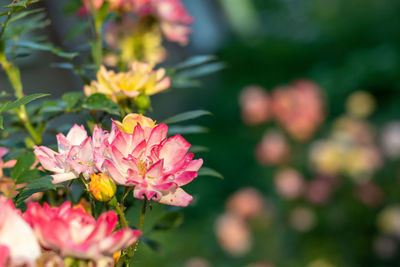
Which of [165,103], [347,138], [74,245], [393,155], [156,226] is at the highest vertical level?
[74,245]

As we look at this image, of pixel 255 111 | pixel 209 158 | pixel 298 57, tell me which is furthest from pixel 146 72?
pixel 298 57

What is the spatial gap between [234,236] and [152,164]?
5.68 ft

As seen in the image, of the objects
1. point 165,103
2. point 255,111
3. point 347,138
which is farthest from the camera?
point 165,103

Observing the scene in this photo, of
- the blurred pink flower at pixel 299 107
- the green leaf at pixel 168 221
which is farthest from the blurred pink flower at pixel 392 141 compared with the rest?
the green leaf at pixel 168 221

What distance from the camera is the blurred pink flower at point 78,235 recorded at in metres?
0.35

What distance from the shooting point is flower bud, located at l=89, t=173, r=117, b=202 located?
411 millimetres

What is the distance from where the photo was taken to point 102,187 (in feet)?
1.35

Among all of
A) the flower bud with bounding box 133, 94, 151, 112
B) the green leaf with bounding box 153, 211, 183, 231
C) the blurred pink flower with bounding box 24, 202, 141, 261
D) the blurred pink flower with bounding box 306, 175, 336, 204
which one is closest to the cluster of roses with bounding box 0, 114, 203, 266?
the blurred pink flower with bounding box 24, 202, 141, 261

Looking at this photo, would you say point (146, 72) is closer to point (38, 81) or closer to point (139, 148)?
point (139, 148)

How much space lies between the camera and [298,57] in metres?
4.11

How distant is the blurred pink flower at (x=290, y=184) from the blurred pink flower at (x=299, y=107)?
0.54ft

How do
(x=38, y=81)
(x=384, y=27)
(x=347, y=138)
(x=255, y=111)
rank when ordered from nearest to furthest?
(x=347, y=138) → (x=255, y=111) → (x=38, y=81) → (x=384, y=27)

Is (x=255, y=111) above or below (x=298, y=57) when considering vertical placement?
above

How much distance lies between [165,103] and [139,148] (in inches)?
157
